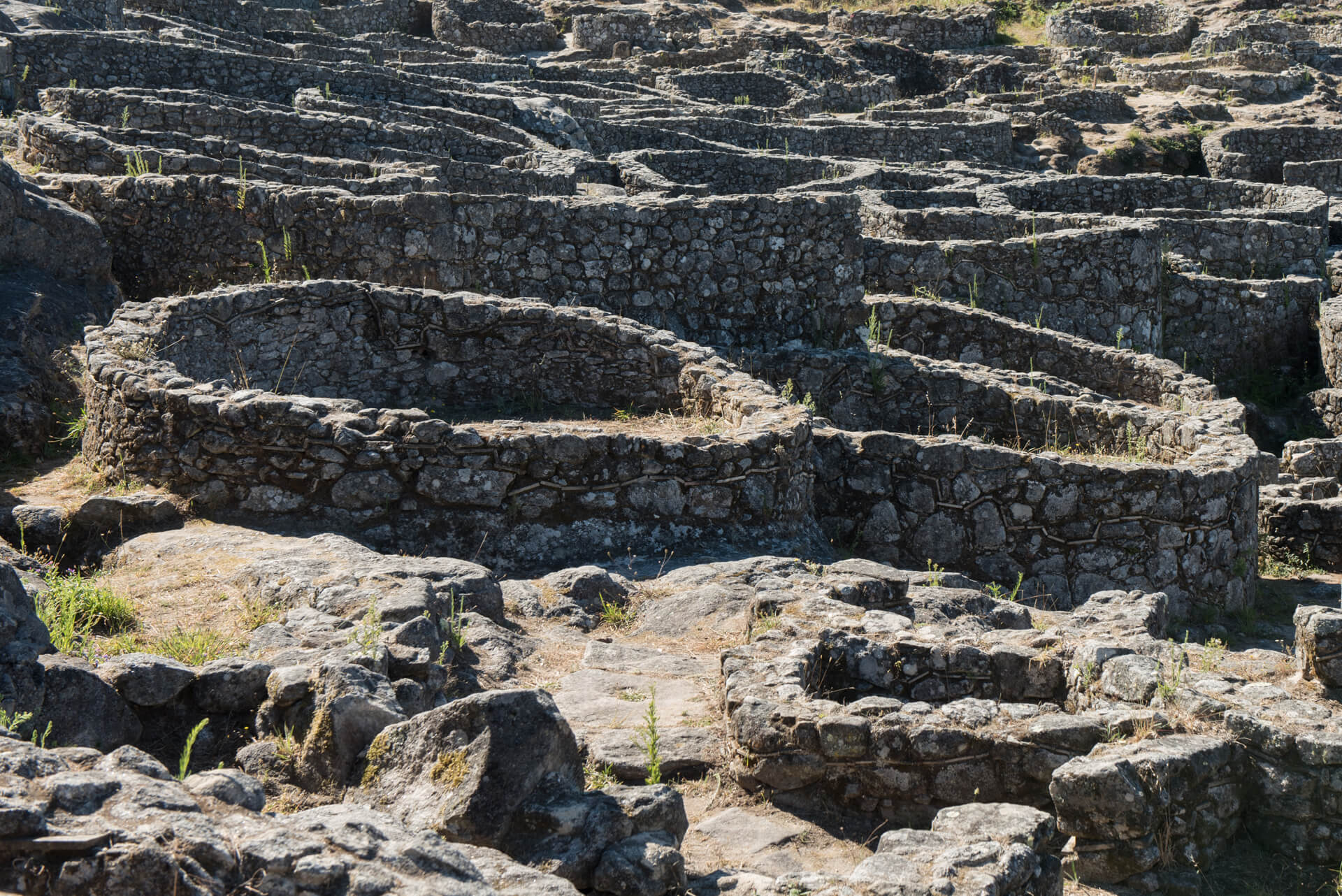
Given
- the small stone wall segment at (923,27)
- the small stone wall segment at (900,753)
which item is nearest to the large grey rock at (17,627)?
the small stone wall segment at (900,753)

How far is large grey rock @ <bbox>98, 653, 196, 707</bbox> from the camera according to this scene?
510 centimetres

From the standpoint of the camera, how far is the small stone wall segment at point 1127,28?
3928cm

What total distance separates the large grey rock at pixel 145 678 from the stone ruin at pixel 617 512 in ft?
0.08

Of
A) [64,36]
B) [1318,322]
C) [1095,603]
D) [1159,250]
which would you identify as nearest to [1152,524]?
[1095,603]

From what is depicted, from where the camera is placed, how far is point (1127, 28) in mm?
41469

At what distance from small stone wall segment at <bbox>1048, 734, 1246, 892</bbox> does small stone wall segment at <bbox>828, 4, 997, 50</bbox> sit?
3617cm

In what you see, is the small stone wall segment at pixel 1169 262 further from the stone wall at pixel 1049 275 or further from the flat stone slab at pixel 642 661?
the flat stone slab at pixel 642 661

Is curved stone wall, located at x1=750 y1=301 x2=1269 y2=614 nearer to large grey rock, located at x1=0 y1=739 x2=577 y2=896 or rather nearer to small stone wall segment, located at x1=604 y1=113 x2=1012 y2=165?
large grey rock, located at x1=0 y1=739 x2=577 y2=896

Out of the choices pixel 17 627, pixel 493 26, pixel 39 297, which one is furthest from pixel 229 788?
pixel 493 26

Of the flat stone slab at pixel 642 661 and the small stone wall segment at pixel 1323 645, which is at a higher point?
the small stone wall segment at pixel 1323 645

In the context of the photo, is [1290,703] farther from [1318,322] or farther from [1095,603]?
[1318,322]

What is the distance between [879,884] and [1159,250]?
15.0 meters

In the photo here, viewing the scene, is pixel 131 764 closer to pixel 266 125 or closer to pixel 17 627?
pixel 17 627

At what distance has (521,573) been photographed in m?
8.55
